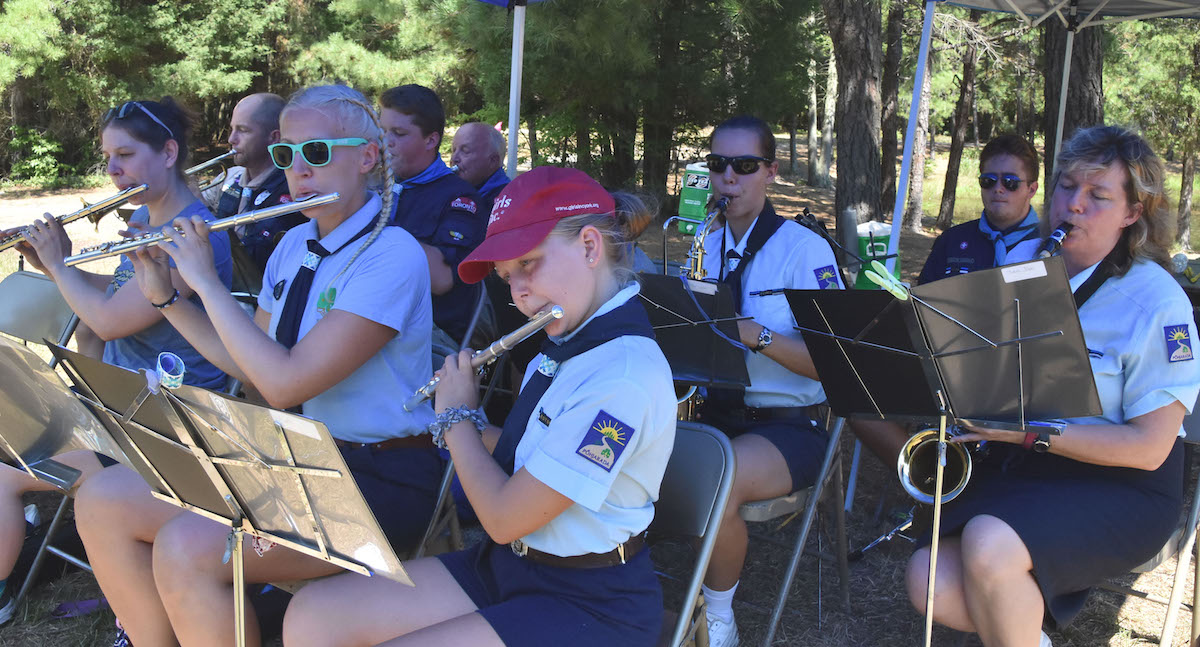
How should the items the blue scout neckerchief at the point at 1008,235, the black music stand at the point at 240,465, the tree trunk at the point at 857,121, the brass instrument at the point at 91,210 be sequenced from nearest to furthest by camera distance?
the black music stand at the point at 240,465 → the brass instrument at the point at 91,210 → the blue scout neckerchief at the point at 1008,235 → the tree trunk at the point at 857,121

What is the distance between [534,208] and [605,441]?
498 millimetres

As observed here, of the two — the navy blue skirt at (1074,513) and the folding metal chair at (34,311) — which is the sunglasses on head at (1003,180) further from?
the folding metal chair at (34,311)

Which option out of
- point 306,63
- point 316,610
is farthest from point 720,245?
point 306,63

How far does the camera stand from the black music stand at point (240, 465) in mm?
1603

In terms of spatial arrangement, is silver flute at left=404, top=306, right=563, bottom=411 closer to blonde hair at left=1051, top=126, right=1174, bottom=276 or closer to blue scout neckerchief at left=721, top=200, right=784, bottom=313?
blue scout neckerchief at left=721, top=200, right=784, bottom=313

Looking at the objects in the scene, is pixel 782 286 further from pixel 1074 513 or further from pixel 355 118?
pixel 355 118

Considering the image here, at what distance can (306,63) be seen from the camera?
17.2 meters

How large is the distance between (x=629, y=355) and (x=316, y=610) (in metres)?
0.86

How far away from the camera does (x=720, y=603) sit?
2846mm

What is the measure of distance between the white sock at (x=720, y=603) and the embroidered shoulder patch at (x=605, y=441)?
4.27 feet

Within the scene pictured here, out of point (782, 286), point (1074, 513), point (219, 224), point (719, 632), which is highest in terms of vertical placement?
point (219, 224)

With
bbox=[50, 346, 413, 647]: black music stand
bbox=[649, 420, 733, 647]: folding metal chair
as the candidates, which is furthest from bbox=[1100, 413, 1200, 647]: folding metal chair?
bbox=[50, 346, 413, 647]: black music stand

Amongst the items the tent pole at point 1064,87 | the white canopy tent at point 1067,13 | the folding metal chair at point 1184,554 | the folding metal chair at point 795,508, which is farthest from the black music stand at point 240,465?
the tent pole at point 1064,87

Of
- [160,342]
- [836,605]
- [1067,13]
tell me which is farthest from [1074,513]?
[1067,13]
